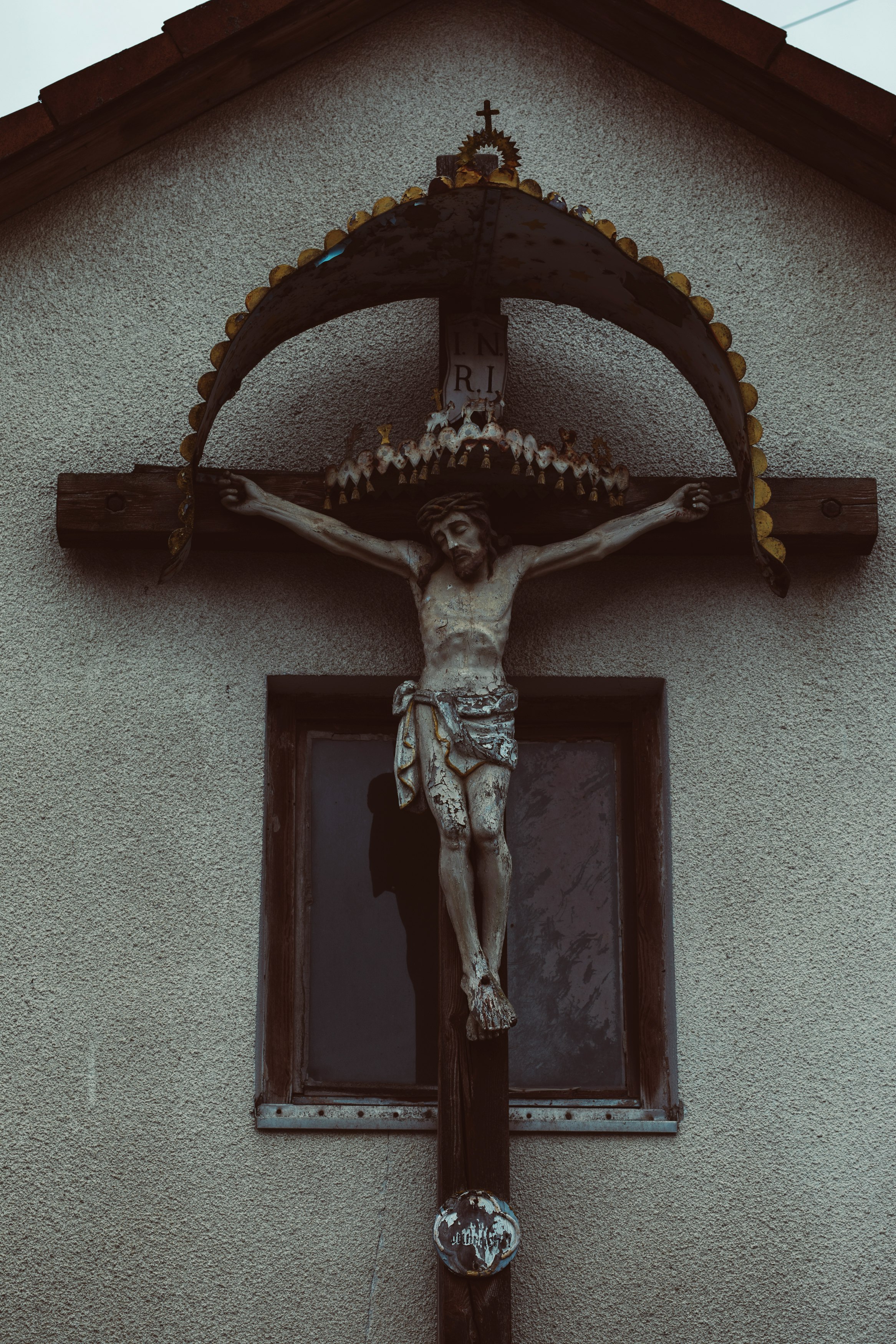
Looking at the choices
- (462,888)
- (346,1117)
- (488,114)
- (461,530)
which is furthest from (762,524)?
(346,1117)

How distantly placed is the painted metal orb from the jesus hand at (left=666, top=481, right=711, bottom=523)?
184 centimetres

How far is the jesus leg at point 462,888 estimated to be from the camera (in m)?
3.55

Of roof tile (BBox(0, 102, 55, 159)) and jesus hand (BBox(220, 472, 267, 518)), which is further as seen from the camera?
roof tile (BBox(0, 102, 55, 159))

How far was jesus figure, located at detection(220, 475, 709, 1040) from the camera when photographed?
3641 millimetres

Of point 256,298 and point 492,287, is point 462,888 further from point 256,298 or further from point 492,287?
point 492,287

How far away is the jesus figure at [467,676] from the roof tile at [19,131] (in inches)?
50.6

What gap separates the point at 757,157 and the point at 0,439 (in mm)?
2544

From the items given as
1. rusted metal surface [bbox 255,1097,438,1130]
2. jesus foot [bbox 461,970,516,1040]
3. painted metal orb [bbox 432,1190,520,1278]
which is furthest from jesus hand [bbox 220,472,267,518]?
painted metal orb [bbox 432,1190,520,1278]

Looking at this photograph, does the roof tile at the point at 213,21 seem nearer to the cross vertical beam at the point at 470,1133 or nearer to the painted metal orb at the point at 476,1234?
the cross vertical beam at the point at 470,1133

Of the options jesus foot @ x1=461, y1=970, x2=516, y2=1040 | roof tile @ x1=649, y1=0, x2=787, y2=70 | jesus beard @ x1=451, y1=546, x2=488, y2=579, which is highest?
roof tile @ x1=649, y1=0, x2=787, y2=70

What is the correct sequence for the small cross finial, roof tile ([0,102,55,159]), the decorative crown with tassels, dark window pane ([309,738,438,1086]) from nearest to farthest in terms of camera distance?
the decorative crown with tassels, the small cross finial, dark window pane ([309,738,438,1086]), roof tile ([0,102,55,159])

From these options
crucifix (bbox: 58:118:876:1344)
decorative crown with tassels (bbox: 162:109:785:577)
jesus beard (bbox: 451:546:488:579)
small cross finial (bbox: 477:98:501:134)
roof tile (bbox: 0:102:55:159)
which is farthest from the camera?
roof tile (bbox: 0:102:55:159)

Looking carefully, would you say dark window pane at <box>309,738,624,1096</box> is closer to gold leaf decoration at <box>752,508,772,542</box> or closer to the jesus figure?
the jesus figure

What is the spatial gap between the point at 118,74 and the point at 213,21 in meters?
0.34
